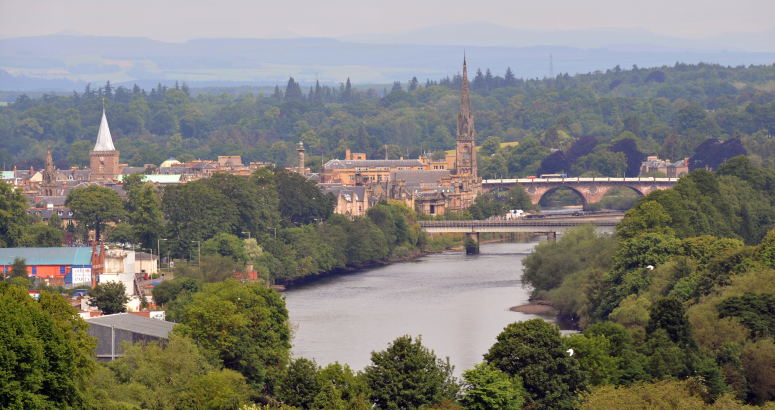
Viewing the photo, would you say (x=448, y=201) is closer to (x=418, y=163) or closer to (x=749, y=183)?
(x=418, y=163)

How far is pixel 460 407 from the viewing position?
128ft

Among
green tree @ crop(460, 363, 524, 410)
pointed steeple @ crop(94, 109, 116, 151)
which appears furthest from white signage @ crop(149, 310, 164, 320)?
pointed steeple @ crop(94, 109, 116, 151)

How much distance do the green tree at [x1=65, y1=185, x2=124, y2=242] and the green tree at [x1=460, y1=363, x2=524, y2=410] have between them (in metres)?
60.3

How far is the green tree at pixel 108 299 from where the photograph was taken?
54131 mm

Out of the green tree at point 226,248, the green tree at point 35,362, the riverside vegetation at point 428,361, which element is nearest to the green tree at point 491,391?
the riverside vegetation at point 428,361

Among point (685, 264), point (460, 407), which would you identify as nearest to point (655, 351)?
point (460, 407)

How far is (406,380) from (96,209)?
6225cm

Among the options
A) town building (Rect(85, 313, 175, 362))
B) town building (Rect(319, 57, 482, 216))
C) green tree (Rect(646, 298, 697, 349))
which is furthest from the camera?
town building (Rect(319, 57, 482, 216))

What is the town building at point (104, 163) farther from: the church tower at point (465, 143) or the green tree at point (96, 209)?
the church tower at point (465, 143)

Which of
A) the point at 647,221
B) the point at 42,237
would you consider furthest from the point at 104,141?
the point at 647,221

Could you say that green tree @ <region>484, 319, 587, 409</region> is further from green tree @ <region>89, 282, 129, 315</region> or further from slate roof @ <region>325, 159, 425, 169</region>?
slate roof @ <region>325, 159, 425, 169</region>

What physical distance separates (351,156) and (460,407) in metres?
130

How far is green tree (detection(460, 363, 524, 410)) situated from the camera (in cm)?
3875

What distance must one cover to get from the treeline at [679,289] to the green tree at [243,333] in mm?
11231
